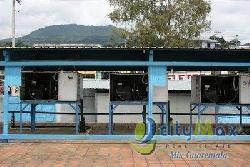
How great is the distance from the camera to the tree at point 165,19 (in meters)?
34.6

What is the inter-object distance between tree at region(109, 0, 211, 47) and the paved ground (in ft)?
70.8

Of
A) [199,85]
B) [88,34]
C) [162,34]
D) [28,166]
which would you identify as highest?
[88,34]

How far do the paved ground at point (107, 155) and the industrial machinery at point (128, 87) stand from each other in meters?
1.88

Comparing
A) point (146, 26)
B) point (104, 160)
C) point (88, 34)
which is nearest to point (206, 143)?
point (104, 160)

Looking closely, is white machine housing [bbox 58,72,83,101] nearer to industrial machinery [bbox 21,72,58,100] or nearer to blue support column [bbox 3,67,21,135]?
industrial machinery [bbox 21,72,58,100]

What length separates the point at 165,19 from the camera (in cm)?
3466

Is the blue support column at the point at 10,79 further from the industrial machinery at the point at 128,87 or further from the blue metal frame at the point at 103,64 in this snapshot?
the industrial machinery at the point at 128,87

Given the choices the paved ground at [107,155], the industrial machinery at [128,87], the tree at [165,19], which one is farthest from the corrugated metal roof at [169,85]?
the paved ground at [107,155]

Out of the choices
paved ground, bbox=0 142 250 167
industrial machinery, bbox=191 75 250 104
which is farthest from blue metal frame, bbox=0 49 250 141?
industrial machinery, bbox=191 75 250 104

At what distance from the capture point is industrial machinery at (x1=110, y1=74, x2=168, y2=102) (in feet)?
48.9

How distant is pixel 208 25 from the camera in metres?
35.1

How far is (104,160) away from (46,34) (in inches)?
7528

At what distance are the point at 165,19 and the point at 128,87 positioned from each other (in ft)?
67.1

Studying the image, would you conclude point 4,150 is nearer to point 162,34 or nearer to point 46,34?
point 162,34
